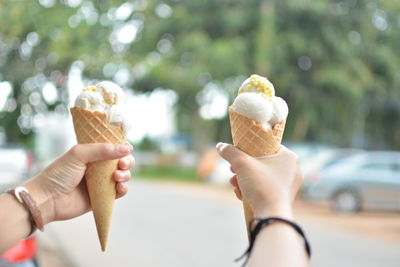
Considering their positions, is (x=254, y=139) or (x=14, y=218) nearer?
(x=254, y=139)

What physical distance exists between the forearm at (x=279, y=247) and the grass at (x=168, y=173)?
22.1 m

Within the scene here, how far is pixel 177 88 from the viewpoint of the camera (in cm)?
2088

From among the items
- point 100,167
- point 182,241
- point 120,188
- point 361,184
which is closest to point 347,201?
point 361,184

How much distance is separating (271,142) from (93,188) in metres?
0.71

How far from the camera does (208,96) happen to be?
2198 centimetres

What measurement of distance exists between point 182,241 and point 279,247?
7.91 m

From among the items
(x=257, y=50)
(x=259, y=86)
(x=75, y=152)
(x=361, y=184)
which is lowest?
(x=361, y=184)

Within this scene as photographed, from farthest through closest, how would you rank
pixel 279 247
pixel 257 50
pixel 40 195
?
pixel 257 50, pixel 40 195, pixel 279 247

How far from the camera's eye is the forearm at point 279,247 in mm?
1408

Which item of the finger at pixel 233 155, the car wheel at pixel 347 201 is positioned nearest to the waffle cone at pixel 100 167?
the finger at pixel 233 155

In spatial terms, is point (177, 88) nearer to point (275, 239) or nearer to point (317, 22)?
point (317, 22)

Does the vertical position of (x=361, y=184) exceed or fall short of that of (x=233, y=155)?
it falls short

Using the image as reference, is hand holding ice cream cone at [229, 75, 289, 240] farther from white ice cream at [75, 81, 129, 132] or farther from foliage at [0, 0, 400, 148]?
foliage at [0, 0, 400, 148]

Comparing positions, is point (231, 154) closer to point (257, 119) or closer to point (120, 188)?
point (257, 119)
